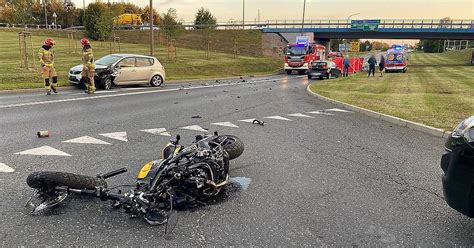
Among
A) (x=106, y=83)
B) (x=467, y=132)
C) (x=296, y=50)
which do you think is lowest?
(x=106, y=83)

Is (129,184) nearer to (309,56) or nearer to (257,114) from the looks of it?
(257,114)

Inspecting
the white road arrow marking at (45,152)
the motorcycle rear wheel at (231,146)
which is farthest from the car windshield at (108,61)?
the motorcycle rear wheel at (231,146)

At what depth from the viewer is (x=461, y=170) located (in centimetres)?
327

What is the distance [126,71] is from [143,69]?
39.3 inches

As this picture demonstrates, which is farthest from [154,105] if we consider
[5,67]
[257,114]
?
[5,67]

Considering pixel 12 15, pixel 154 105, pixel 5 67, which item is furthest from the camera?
pixel 12 15

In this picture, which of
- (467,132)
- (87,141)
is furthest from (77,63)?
(467,132)

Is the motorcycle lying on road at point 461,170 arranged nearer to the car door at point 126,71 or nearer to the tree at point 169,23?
the car door at point 126,71

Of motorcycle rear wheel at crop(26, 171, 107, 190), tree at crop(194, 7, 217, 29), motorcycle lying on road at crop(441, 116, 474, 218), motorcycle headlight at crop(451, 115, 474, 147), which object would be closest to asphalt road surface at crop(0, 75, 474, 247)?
motorcycle rear wheel at crop(26, 171, 107, 190)

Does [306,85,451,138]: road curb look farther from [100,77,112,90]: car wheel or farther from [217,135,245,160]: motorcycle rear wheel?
[100,77,112,90]: car wheel

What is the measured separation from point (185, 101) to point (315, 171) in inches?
330

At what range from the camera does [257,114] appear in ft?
36.0

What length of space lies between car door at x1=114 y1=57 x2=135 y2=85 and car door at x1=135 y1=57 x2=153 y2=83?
215mm

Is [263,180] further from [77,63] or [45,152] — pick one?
[77,63]
